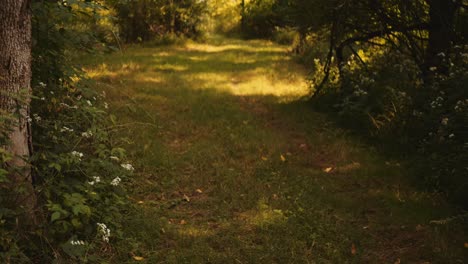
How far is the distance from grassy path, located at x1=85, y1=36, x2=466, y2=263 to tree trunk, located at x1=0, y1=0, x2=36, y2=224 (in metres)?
1.06

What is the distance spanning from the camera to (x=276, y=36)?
2692cm

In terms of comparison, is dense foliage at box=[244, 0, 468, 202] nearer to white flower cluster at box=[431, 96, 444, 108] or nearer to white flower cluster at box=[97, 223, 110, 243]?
white flower cluster at box=[431, 96, 444, 108]

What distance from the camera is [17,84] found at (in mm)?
3936

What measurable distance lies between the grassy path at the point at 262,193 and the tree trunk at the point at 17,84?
1.06 meters

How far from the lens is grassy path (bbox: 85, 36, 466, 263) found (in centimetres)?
460

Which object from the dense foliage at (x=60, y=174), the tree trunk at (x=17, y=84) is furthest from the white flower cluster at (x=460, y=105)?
the tree trunk at (x=17, y=84)

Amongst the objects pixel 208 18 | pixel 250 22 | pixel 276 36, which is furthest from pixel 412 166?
pixel 250 22

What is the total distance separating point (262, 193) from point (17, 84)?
3.21 meters

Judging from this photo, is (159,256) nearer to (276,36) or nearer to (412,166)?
(412,166)

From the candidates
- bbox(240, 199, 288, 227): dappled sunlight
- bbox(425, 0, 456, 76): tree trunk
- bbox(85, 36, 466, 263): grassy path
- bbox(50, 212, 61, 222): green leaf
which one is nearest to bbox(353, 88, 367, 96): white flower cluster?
bbox(85, 36, 466, 263): grassy path

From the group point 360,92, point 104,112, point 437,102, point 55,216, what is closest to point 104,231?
point 55,216

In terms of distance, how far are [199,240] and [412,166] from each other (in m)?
3.36

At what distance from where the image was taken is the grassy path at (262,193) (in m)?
4.60

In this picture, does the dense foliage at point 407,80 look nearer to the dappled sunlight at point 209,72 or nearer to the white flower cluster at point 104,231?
the dappled sunlight at point 209,72
